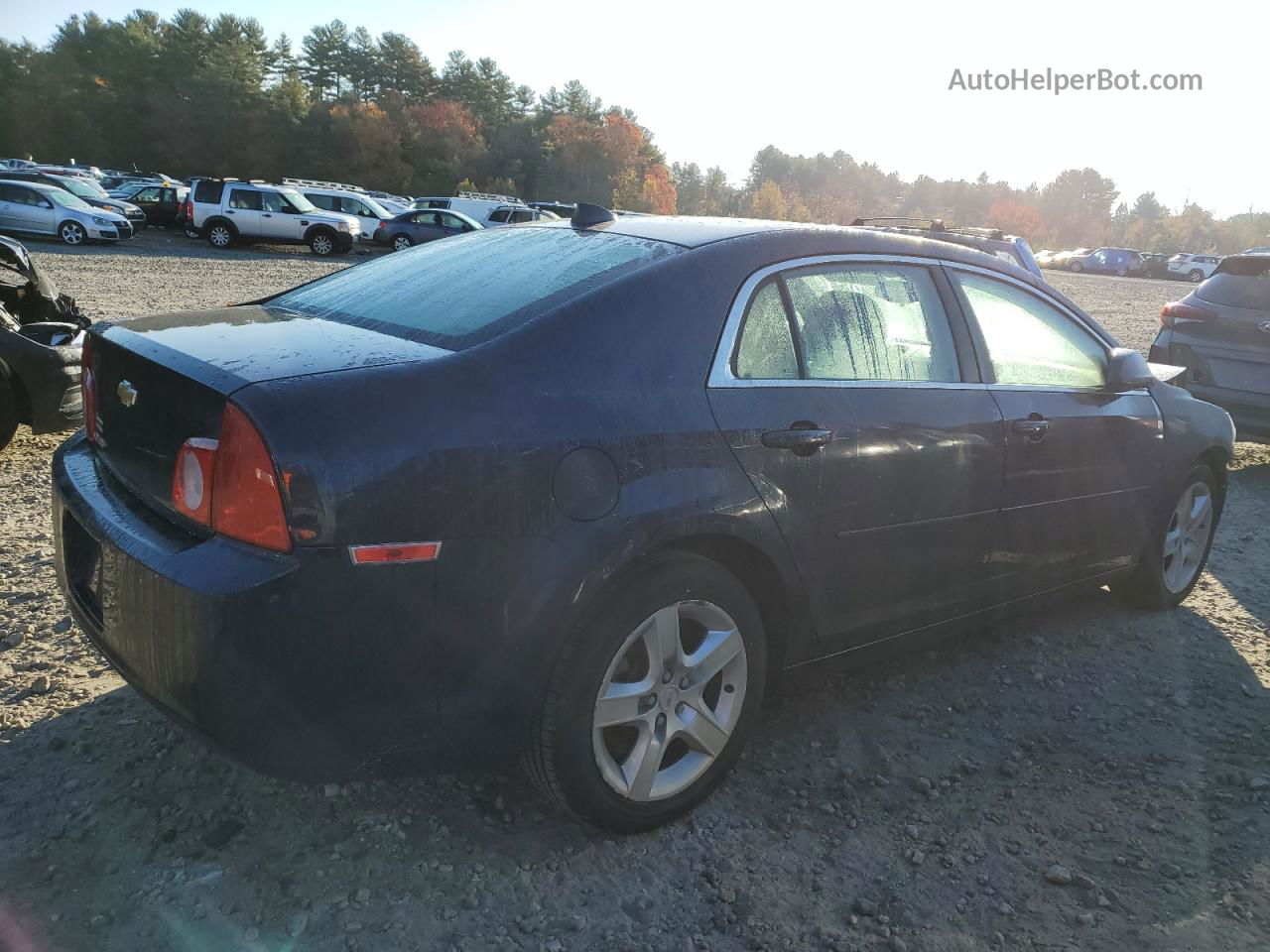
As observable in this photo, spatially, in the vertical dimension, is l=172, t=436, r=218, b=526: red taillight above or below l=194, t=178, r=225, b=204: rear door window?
above

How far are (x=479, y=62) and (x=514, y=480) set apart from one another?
94906 millimetres

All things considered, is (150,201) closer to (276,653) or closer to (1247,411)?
(1247,411)

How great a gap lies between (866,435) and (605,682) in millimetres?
1095

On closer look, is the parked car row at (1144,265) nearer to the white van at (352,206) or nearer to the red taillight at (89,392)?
the white van at (352,206)

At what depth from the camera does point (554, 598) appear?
7.67 ft

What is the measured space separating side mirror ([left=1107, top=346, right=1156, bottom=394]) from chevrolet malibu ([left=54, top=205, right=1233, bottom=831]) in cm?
42

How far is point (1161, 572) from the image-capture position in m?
4.57

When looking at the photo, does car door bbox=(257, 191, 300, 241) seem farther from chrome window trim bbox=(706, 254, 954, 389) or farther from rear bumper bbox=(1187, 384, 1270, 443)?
chrome window trim bbox=(706, 254, 954, 389)

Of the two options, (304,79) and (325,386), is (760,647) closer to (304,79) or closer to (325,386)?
(325,386)

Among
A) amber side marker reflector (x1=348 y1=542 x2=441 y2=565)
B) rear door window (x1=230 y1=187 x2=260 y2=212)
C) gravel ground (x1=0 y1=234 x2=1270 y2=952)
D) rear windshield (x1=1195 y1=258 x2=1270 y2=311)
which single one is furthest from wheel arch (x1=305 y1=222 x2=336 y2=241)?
amber side marker reflector (x1=348 y1=542 x2=441 y2=565)

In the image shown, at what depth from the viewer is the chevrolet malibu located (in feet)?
7.02

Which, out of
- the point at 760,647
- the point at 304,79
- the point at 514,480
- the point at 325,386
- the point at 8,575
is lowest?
the point at 8,575

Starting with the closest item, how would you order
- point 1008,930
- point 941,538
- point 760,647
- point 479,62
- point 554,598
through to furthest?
point 554,598
point 1008,930
point 760,647
point 941,538
point 479,62

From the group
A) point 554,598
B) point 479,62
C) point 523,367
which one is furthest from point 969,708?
point 479,62
